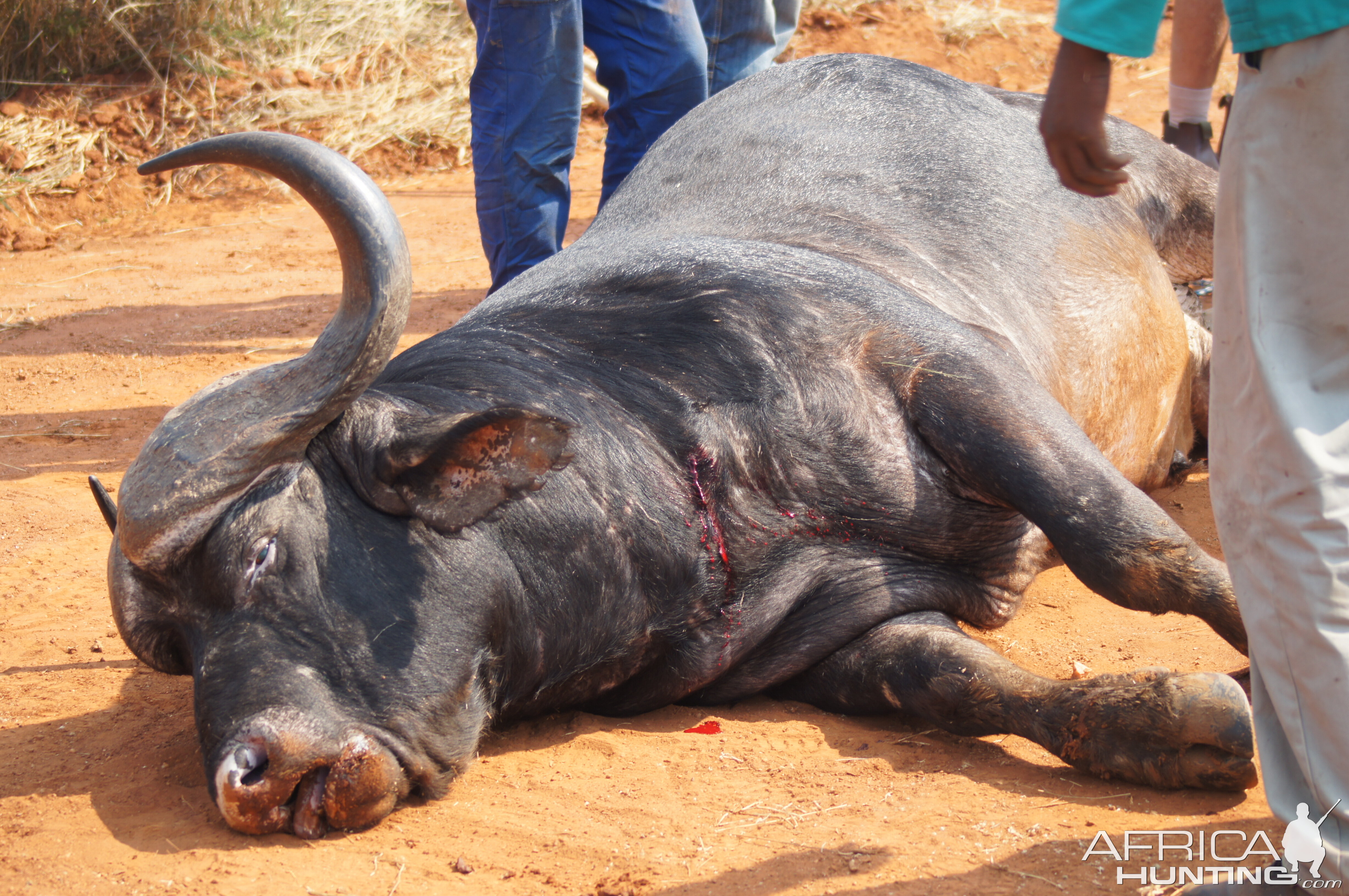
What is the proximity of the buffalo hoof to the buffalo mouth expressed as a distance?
142 centimetres

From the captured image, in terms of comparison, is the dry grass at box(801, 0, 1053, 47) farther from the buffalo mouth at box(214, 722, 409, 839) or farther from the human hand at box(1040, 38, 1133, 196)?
the buffalo mouth at box(214, 722, 409, 839)

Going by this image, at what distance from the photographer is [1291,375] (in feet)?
6.01

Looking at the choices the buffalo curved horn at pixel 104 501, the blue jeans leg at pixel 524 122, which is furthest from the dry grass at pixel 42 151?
the buffalo curved horn at pixel 104 501

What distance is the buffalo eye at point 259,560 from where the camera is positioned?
2648 millimetres

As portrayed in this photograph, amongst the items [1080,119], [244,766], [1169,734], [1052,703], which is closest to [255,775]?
[244,766]

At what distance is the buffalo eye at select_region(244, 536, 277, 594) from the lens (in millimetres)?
2648

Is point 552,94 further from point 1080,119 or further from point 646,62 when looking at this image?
point 1080,119

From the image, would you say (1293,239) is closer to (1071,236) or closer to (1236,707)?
(1236,707)

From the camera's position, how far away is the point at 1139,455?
4160 mm

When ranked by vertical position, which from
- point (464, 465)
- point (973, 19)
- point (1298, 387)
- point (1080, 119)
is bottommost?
point (973, 19)

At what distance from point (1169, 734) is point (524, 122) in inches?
132

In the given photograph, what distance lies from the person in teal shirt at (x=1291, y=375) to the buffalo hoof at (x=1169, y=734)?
554 millimetres

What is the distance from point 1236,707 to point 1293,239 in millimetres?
1087

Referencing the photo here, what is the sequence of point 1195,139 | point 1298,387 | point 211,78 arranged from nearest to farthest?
1. point 1298,387
2. point 1195,139
3. point 211,78
